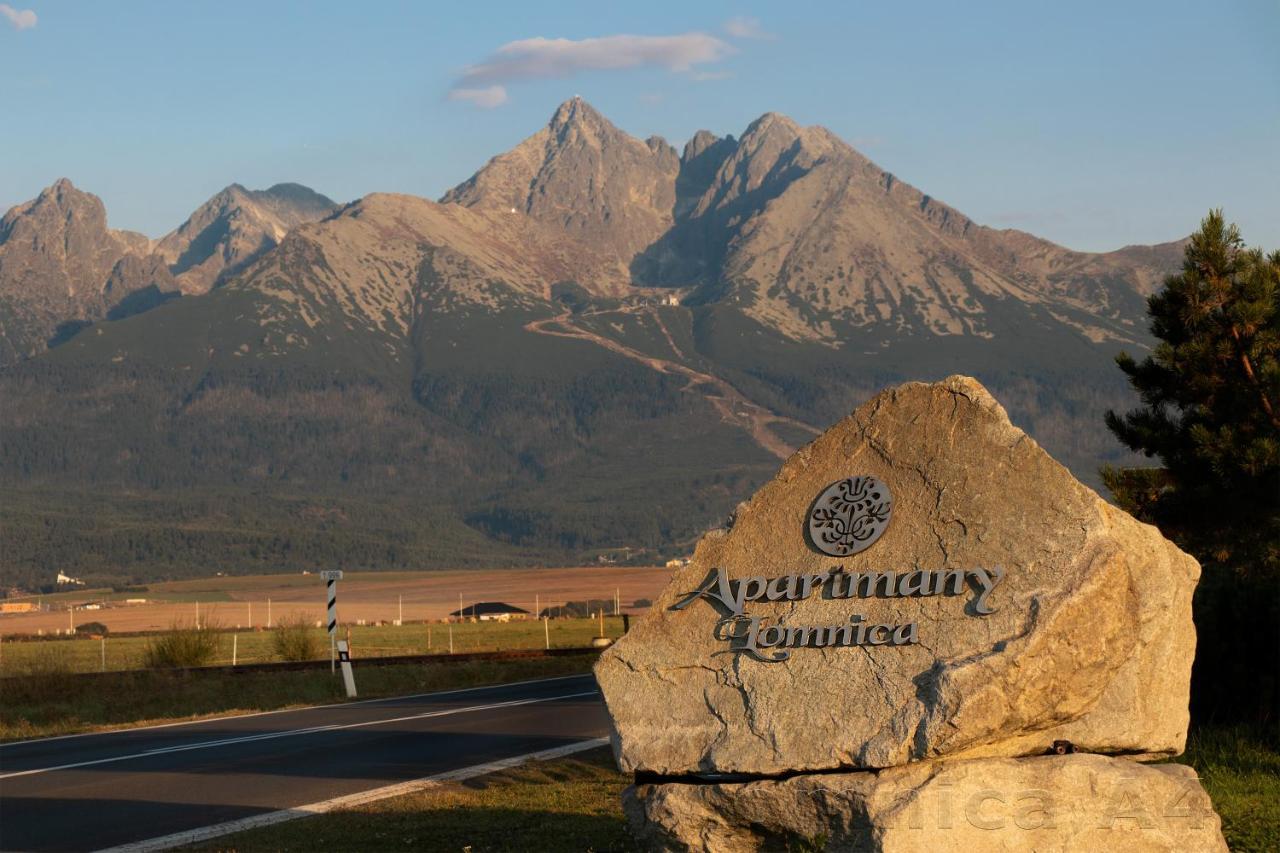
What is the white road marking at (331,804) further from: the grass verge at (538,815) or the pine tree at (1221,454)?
the pine tree at (1221,454)

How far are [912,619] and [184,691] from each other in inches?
921

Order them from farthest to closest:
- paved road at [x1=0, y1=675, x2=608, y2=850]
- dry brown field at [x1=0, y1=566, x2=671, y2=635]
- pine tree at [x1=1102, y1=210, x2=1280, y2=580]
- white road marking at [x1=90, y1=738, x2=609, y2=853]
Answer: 1. dry brown field at [x1=0, y1=566, x2=671, y2=635]
2. pine tree at [x1=1102, y1=210, x2=1280, y2=580]
3. paved road at [x1=0, y1=675, x2=608, y2=850]
4. white road marking at [x1=90, y1=738, x2=609, y2=853]

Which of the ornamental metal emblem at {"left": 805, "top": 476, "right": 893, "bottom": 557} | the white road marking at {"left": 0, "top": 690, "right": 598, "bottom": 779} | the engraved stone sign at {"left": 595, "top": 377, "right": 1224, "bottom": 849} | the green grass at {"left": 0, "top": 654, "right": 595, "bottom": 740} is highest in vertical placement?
the ornamental metal emblem at {"left": 805, "top": 476, "right": 893, "bottom": 557}

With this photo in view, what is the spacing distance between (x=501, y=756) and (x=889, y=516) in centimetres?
941

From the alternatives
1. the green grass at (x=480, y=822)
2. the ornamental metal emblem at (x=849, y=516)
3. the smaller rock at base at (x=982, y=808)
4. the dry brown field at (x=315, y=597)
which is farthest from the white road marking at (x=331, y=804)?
the dry brown field at (x=315, y=597)

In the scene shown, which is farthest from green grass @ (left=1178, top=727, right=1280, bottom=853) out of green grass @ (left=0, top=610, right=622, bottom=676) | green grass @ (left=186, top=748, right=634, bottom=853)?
green grass @ (left=0, top=610, right=622, bottom=676)

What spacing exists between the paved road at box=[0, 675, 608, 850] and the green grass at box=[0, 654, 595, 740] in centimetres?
243

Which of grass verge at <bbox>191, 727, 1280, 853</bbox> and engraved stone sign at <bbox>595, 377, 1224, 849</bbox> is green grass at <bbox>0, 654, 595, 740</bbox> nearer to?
grass verge at <bbox>191, 727, 1280, 853</bbox>

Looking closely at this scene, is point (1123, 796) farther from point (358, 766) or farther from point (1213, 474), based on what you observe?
A: point (358, 766)

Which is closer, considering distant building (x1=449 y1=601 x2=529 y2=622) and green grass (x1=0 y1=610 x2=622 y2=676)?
green grass (x1=0 y1=610 x2=622 y2=676)

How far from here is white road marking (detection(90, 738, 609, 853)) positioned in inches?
491

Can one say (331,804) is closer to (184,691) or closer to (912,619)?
(912,619)

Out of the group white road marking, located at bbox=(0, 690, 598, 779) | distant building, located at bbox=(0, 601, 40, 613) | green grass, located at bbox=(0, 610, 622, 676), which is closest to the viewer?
white road marking, located at bbox=(0, 690, 598, 779)

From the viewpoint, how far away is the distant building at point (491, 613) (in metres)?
99.1
